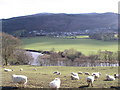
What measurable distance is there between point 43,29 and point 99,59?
428 ft

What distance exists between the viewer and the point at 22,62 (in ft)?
197

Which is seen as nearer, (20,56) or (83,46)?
(20,56)

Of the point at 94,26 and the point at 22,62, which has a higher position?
the point at 94,26

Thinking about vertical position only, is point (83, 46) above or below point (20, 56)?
above

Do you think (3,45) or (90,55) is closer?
Result: (3,45)

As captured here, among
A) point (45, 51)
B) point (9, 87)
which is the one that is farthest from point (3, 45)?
point (45, 51)

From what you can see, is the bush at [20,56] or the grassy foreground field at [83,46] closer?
the bush at [20,56]

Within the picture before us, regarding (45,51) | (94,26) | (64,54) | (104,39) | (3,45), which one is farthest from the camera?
(94,26)

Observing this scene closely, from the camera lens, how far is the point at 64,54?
79.8 meters

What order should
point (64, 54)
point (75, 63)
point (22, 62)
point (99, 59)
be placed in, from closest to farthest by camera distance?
point (22, 62) → point (75, 63) → point (99, 59) → point (64, 54)

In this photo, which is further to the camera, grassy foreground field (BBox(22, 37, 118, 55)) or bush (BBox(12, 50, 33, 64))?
grassy foreground field (BBox(22, 37, 118, 55))

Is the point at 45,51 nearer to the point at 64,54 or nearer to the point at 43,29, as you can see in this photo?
the point at 64,54

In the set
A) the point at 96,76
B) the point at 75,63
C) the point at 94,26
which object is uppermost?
the point at 94,26

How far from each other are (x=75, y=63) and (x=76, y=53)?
10.9 meters
